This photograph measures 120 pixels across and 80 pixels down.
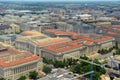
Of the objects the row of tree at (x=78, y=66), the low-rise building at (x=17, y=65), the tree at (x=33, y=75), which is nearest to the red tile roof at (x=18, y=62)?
the low-rise building at (x=17, y=65)

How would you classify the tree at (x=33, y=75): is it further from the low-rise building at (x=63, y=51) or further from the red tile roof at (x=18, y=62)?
Result: the low-rise building at (x=63, y=51)

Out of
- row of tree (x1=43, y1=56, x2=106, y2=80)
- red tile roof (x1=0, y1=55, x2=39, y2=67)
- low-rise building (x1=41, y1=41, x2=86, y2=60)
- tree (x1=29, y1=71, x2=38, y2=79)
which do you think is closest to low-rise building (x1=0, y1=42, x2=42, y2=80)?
red tile roof (x1=0, y1=55, x2=39, y2=67)

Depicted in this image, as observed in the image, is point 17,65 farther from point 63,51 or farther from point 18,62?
point 63,51

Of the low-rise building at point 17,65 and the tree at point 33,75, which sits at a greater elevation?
the low-rise building at point 17,65

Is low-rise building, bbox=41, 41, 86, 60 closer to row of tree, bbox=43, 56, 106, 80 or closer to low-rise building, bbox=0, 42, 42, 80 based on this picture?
row of tree, bbox=43, 56, 106, 80

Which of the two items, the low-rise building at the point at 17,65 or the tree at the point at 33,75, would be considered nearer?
the low-rise building at the point at 17,65

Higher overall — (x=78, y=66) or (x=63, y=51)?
(x=63, y=51)

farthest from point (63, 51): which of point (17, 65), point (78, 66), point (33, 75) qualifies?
point (17, 65)

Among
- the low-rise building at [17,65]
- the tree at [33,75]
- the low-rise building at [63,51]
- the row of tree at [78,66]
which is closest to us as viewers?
the low-rise building at [17,65]

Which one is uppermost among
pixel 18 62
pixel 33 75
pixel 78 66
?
pixel 18 62

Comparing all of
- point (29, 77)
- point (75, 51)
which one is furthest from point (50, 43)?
point (29, 77)

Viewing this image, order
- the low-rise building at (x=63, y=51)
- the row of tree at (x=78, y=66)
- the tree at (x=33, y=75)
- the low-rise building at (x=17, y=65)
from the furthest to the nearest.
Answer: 1. the low-rise building at (x=63, y=51)
2. the tree at (x=33, y=75)
3. the row of tree at (x=78, y=66)
4. the low-rise building at (x=17, y=65)

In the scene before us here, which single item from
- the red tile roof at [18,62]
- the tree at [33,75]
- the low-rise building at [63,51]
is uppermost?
the red tile roof at [18,62]
